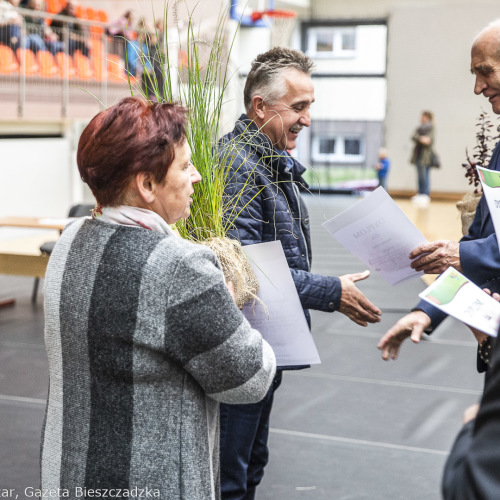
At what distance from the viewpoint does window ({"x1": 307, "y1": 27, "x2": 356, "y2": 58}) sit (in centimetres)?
2031

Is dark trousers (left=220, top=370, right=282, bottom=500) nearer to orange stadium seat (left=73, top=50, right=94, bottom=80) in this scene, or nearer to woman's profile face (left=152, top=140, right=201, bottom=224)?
woman's profile face (left=152, top=140, right=201, bottom=224)

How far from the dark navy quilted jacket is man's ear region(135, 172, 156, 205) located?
476 mm

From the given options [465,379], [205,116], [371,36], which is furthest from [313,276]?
[371,36]

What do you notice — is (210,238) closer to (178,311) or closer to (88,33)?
(178,311)

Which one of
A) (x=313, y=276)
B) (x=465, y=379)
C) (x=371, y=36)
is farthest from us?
(x=371, y=36)

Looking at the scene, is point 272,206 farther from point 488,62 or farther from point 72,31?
point 72,31

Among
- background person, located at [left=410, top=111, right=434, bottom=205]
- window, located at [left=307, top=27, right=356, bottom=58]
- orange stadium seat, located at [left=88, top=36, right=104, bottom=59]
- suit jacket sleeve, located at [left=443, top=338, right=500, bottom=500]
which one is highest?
window, located at [left=307, top=27, right=356, bottom=58]

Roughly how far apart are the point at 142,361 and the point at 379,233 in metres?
1.03

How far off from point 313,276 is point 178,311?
877mm

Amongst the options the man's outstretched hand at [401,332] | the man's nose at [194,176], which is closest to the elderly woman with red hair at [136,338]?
the man's nose at [194,176]

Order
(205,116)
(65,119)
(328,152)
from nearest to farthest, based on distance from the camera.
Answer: (205,116), (65,119), (328,152)

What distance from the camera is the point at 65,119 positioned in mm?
11766

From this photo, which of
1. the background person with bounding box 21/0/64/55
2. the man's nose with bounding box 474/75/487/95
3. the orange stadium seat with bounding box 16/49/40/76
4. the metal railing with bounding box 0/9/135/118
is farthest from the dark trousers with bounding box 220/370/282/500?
the background person with bounding box 21/0/64/55

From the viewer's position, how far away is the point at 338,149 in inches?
841
